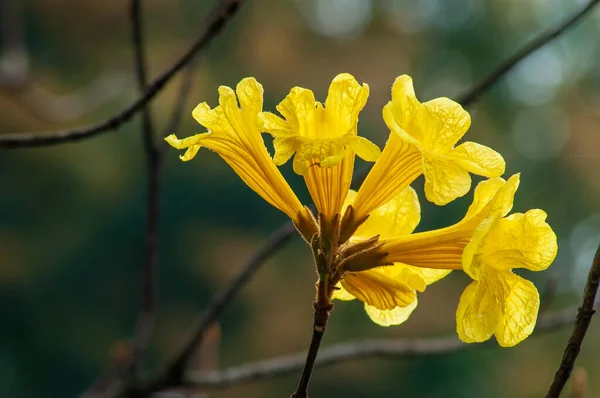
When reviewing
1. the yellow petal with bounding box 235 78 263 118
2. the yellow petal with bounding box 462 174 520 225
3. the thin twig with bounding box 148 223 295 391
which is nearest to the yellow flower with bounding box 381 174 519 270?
the yellow petal with bounding box 462 174 520 225

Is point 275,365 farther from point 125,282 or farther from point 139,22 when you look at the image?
point 125,282

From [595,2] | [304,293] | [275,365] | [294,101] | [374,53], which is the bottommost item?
[304,293]

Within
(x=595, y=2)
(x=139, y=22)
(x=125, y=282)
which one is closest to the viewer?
(x=595, y=2)

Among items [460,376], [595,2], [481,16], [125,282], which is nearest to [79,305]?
[125,282]

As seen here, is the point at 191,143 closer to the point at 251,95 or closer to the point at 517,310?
the point at 251,95

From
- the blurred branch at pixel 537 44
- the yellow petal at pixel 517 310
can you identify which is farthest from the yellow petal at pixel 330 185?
the blurred branch at pixel 537 44

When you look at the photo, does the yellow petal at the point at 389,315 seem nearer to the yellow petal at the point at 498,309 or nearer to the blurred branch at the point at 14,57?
the yellow petal at the point at 498,309

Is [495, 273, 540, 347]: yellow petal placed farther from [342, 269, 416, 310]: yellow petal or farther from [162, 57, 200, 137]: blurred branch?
[162, 57, 200, 137]: blurred branch
